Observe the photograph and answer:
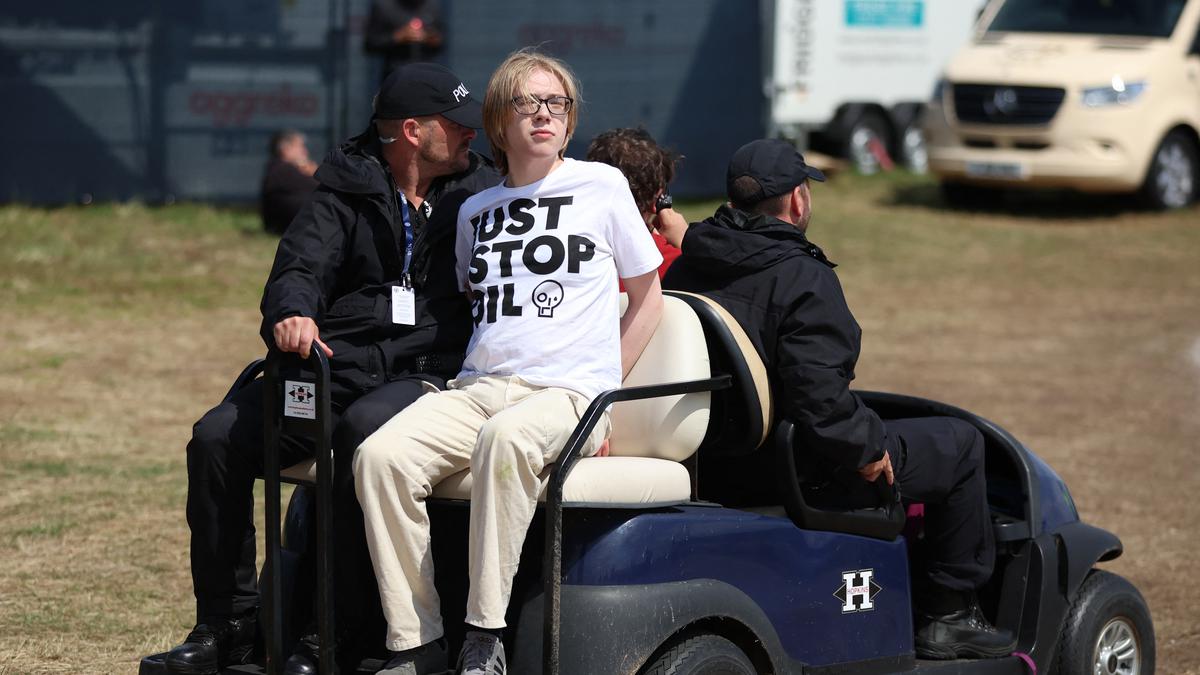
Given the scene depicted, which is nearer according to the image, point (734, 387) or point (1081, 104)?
point (734, 387)

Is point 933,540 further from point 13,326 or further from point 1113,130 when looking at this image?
point 1113,130

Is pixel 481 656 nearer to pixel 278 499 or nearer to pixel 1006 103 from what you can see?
pixel 278 499

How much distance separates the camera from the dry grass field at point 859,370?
5.74m

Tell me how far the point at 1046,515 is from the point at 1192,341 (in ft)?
22.6

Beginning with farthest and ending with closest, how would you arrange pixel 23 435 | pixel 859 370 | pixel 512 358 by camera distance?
pixel 859 370, pixel 23 435, pixel 512 358

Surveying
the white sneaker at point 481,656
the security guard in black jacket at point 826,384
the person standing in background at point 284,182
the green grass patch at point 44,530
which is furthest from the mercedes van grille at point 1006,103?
the white sneaker at point 481,656

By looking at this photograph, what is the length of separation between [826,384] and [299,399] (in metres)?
1.22

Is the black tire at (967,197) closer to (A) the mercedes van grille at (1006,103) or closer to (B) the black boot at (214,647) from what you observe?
(A) the mercedes van grille at (1006,103)

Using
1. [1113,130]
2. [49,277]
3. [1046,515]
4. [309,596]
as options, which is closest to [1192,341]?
[1113,130]

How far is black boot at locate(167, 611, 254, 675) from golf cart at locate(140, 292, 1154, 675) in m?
0.07

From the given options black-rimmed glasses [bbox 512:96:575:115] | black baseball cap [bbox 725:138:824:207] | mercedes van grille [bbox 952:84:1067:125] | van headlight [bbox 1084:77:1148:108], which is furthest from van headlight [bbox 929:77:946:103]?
black-rimmed glasses [bbox 512:96:575:115]

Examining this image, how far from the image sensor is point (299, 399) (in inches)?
147

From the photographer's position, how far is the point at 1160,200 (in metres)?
15.1

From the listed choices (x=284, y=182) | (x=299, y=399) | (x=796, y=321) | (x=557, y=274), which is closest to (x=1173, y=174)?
(x=284, y=182)
